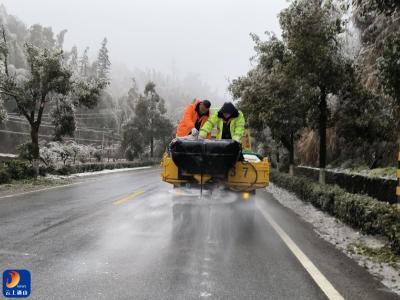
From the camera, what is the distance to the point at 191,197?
31.1 ft

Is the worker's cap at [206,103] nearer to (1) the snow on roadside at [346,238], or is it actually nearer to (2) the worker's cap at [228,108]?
(2) the worker's cap at [228,108]

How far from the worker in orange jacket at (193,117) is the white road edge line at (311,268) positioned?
3.38 m

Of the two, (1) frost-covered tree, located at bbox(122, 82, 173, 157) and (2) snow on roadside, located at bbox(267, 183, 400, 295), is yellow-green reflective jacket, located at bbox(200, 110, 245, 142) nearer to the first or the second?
(2) snow on roadside, located at bbox(267, 183, 400, 295)

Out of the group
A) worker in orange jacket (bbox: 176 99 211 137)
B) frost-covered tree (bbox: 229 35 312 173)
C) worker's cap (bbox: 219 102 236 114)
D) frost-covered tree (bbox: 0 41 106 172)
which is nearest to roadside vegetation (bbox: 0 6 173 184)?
frost-covered tree (bbox: 0 41 106 172)

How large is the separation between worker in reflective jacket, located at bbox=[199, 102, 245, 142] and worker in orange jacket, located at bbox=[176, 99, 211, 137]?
0.50 metres

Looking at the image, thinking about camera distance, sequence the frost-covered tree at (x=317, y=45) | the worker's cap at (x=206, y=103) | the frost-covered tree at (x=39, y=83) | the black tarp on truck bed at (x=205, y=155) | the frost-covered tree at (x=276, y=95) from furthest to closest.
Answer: the frost-covered tree at (x=39, y=83) < the frost-covered tree at (x=276, y=95) < the frost-covered tree at (x=317, y=45) < the worker's cap at (x=206, y=103) < the black tarp on truck bed at (x=205, y=155)

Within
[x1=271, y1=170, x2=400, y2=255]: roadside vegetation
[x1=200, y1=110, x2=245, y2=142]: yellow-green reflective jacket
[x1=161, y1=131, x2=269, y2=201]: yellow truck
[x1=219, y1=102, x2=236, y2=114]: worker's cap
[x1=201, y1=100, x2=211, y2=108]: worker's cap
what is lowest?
[x1=271, y1=170, x2=400, y2=255]: roadside vegetation

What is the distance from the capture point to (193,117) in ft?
34.3

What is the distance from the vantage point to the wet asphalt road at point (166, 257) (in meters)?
4.18

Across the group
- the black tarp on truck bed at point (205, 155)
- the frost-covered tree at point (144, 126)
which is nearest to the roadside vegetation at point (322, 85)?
the black tarp on truck bed at point (205, 155)

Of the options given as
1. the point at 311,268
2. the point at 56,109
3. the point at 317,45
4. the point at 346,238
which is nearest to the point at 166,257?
the point at 311,268

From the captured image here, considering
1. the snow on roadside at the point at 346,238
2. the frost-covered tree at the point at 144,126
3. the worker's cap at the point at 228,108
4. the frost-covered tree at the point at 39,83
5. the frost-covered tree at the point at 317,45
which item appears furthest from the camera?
the frost-covered tree at the point at 144,126

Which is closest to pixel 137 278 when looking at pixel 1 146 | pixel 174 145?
pixel 174 145

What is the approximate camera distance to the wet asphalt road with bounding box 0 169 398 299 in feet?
13.7
